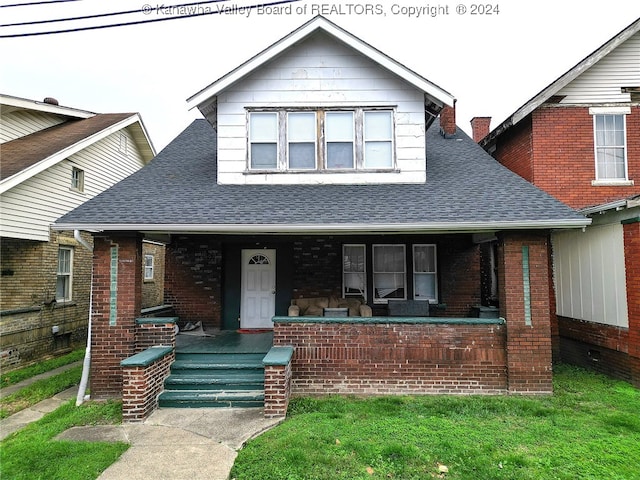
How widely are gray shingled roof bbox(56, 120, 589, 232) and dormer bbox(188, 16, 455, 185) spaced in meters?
0.38

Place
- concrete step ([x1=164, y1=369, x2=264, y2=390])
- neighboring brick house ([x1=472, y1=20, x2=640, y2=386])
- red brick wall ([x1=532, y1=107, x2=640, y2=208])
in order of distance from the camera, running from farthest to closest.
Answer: red brick wall ([x1=532, y1=107, x2=640, y2=208]), neighboring brick house ([x1=472, y1=20, x2=640, y2=386]), concrete step ([x1=164, y1=369, x2=264, y2=390])

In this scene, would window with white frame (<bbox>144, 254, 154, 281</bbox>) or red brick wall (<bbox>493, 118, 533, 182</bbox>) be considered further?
window with white frame (<bbox>144, 254, 154, 281</bbox>)

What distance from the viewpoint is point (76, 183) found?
12820 mm

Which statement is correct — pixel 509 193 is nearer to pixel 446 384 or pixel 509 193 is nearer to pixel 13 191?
pixel 446 384

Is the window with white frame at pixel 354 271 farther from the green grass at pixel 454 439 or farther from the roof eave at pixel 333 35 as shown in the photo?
the roof eave at pixel 333 35

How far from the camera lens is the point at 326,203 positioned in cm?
777

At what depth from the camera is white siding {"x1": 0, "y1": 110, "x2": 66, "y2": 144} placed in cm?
1209

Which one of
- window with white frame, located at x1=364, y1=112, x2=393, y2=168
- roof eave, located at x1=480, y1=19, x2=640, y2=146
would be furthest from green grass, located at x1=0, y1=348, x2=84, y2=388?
roof eave, located at x1=480, y1=19, x2=640, y2=146

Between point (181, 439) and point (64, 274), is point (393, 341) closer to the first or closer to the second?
point (181, 439)

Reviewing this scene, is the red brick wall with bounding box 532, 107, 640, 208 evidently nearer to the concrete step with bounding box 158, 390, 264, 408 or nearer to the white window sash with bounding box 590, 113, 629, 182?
the white window sash with bounding box 590, 113, 629, 182

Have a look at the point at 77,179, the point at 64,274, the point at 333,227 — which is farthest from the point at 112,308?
the point at 77,179

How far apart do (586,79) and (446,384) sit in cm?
815

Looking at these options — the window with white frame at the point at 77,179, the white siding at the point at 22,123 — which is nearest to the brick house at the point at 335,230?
the window with white frame at the point at 77,179

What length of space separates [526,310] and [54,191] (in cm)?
1222
